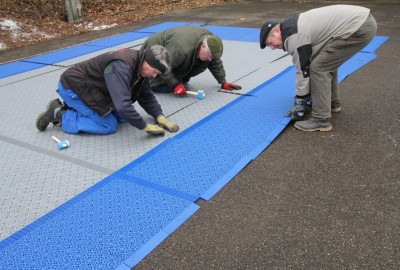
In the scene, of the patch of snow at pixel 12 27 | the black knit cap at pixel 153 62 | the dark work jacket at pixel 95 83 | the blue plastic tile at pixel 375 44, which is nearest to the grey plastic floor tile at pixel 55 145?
the dark work jacket at pixel 95 83

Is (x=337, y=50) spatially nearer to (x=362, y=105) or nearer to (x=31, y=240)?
(x=362, y=105)

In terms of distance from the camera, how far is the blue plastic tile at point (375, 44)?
16.2 ft

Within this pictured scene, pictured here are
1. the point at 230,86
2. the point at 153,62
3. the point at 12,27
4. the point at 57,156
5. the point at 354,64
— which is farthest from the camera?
the point at 12,27

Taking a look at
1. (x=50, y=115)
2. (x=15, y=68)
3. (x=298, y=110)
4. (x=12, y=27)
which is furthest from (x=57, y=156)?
(x=12, y=27)

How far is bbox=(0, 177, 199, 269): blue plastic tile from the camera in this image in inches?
67.0

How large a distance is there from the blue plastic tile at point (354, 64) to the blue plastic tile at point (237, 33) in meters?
1.65

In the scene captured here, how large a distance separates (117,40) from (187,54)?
10.5ft

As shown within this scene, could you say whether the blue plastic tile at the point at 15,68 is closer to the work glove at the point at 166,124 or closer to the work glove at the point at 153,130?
the work glove at the point at 166,124

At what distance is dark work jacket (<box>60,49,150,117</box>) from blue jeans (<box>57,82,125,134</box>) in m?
0.06

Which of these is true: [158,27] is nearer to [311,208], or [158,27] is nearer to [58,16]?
[58,16]

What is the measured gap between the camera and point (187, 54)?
3.41 metres

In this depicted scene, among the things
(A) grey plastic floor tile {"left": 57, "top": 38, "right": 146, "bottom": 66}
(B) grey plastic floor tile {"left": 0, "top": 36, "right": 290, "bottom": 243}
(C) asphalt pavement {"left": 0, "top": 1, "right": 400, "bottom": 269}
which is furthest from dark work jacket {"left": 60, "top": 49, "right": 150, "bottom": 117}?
(A) grey plastic floor tile {"left": 57, "top": 38, "right": 146, "bottom": 66}

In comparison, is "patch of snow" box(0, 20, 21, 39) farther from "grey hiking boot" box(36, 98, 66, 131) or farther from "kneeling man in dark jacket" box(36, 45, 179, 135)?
"kneeling man in dark jacket" box(36, 45, 179, 135)

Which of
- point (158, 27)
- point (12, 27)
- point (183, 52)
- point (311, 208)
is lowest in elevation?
point (311, 208)
